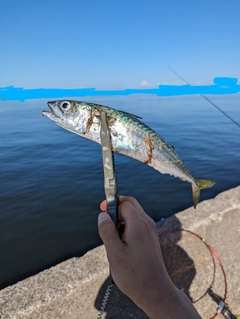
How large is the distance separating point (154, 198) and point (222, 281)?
4223 millimetres

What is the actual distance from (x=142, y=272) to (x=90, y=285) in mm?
2033

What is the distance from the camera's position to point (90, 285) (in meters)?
3.18

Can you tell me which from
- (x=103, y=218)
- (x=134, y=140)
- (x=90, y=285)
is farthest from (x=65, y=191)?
(x=103, y=218)

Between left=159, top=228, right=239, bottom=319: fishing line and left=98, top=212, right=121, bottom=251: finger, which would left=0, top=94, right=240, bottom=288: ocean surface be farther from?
left=98, top=212, right=121, bottom=251: finger

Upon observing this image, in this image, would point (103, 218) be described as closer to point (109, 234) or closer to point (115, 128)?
point (109, 234)

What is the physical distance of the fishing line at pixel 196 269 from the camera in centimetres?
395

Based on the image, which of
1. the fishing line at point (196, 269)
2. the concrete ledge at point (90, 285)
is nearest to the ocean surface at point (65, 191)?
the concrete ledge at point (90, 285)

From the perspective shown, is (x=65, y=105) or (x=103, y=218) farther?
(x=65, y=105)

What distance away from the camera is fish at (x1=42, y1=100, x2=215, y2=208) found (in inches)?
86.5

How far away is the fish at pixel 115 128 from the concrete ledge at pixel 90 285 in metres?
2.02

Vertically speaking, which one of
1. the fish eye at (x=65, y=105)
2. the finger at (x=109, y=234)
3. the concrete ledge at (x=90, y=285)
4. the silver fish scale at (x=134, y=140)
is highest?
the fish eye at (x=65, y=105)

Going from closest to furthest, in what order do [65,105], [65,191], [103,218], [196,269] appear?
[103,218]
[65,105]
[196,269]
[65,191]

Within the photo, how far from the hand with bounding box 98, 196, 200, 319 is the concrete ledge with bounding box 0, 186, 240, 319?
6.01 ft

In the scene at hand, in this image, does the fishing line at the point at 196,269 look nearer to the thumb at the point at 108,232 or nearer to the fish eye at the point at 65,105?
the thumb at the point at 108,232
